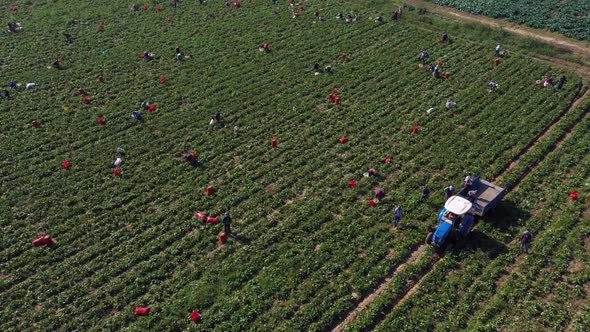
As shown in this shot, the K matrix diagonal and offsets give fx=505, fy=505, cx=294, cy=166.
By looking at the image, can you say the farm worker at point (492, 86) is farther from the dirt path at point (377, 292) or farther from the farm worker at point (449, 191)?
the dirt path at point (377, 292)

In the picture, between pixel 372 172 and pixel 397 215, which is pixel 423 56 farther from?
pixel 397 215

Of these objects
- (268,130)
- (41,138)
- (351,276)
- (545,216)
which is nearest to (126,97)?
(41,138)

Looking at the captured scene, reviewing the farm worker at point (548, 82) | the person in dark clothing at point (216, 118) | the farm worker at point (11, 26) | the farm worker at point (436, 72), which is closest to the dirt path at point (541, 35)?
the farm worker at point (548, 82)

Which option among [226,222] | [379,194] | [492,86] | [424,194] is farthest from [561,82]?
[226,222]

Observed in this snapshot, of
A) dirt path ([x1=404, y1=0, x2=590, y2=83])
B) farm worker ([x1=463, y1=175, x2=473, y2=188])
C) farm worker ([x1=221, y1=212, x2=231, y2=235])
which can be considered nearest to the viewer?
farm worker ([x1=221, y1=212, x2=231, y2=235])

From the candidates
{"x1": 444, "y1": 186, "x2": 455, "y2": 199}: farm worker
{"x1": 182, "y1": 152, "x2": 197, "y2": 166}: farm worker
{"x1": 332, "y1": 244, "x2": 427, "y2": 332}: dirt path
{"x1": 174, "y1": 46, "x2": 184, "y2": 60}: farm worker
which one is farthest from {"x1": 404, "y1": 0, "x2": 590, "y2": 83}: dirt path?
{"x1": 182, "y1": 152, "x2": 197, "y2": 166}: farm worker

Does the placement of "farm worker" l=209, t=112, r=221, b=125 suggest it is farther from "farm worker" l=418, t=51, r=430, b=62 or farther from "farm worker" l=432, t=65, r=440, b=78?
"farm worker" l=418, t=51, r=430, b=62

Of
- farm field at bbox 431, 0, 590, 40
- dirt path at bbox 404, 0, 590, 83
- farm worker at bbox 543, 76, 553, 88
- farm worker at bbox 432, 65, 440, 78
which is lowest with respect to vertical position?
farm worker at bbox 432, 65, 440, 78
